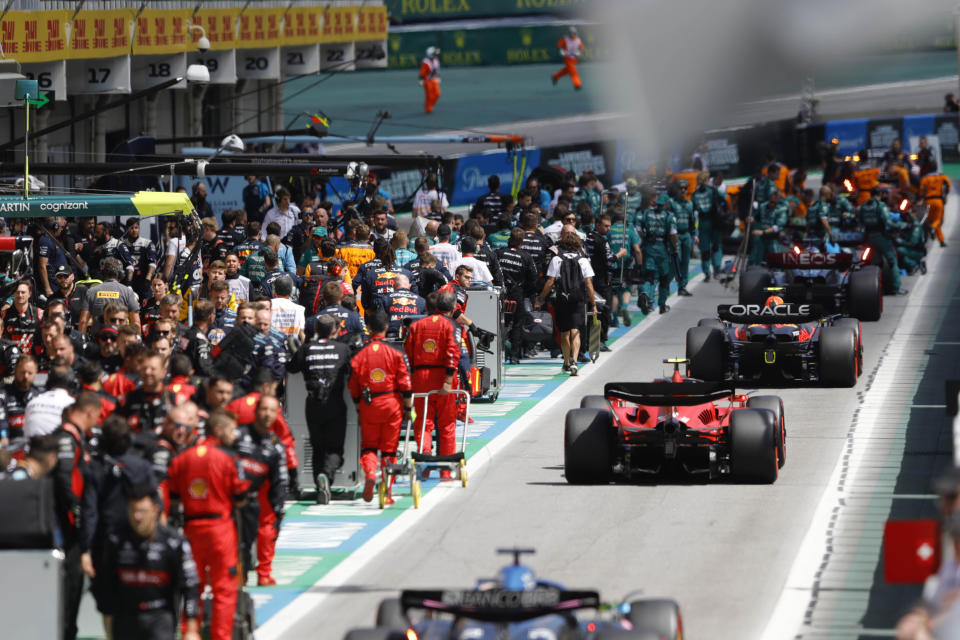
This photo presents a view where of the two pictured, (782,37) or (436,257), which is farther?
(782,37)

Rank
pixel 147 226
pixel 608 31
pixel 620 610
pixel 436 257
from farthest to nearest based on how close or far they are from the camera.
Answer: pixel 608 31
pixel 147 226
pixel 436 257
pixel 620 610

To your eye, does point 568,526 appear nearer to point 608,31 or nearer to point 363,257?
point 363,257

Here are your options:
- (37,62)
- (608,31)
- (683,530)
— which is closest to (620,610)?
(683,530)

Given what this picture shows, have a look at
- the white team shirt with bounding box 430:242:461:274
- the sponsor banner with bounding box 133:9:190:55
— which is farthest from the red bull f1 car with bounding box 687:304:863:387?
the sponsor banner with bounding box 133:9:190:55

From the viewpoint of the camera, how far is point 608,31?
36.7m

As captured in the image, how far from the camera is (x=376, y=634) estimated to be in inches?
368

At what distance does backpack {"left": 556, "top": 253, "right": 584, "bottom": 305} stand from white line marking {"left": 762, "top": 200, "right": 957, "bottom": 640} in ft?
11.8

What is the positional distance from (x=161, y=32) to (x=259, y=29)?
491cm

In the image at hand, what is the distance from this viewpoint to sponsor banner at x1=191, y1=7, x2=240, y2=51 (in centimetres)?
3503

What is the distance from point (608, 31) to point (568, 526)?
2361cm

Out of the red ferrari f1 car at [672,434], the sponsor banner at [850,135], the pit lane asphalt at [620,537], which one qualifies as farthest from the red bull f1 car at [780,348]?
the sponsor banner at [850,135]

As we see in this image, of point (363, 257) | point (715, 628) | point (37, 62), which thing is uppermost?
point (37, 62)

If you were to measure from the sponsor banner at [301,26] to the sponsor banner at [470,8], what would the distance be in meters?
22.2

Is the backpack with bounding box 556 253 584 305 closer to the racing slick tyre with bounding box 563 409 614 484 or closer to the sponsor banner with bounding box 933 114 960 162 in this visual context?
the racing slick tyre with bounding box 563 409 614 484
